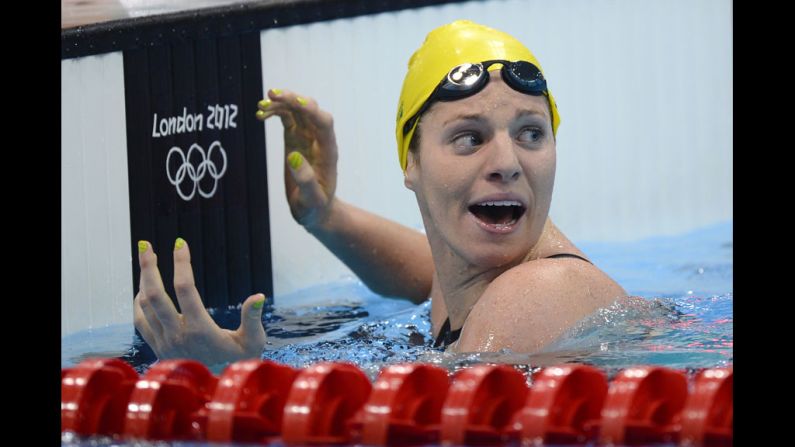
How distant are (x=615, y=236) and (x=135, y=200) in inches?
78.9

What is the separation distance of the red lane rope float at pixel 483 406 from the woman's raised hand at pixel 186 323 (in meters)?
0.61

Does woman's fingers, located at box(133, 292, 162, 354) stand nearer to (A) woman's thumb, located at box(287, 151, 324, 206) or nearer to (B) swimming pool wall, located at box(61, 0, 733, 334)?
(A) woman's thumb, located at box(287, 151, 324, 206)

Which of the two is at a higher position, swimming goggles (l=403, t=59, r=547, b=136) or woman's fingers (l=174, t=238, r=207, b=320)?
swimming goggles (l=403, t=59, r=547, b=136)

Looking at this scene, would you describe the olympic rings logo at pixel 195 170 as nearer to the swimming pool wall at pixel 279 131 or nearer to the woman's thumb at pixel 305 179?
the swimming pool wall at pixel 279 131

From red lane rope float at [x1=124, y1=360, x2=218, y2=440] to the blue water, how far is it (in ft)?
0.16

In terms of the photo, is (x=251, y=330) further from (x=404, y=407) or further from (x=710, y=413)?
(x=710, y=413)

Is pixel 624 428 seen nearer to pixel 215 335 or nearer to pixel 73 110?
pixel 215 335

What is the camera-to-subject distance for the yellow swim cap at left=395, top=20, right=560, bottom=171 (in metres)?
2.28

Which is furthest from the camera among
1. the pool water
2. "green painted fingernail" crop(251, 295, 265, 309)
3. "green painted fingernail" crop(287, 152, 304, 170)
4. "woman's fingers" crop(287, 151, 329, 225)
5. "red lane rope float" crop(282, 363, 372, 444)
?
"woman's fingers" crop(287, 151, 329, 225)

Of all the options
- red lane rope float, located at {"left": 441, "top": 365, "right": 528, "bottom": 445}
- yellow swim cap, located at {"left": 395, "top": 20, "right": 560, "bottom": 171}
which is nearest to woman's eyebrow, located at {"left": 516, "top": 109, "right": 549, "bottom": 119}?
yellow swim cap, located at {"left": 395, "top": 20, "right": 560, "bottom": 171}

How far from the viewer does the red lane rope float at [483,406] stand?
1.41 m

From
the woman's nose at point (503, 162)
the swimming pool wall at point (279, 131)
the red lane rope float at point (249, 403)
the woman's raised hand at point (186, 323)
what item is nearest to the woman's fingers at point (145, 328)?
the woman's raised hand at point (186, 323)
